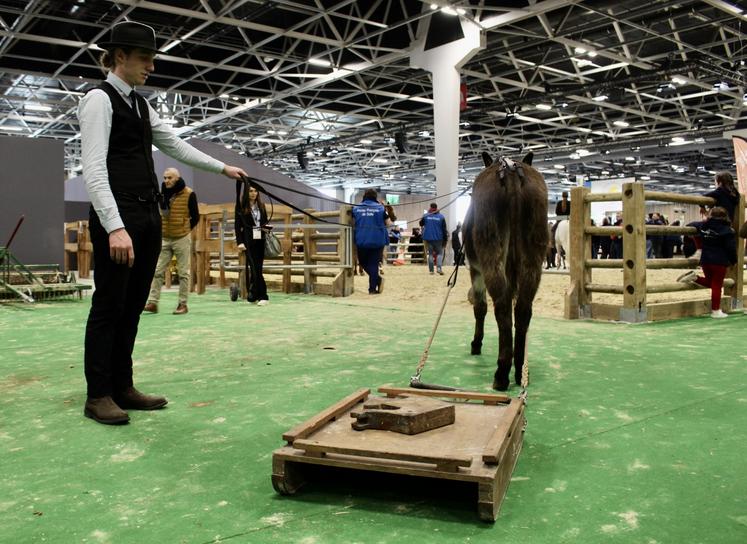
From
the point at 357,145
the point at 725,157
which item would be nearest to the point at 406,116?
the point at 357,145

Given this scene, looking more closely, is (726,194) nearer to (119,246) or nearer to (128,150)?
(128,150)

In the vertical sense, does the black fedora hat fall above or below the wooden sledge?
above

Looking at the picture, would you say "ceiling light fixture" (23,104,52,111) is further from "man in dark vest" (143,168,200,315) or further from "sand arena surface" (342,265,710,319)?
"man in dark vest" (143,168,200,315)

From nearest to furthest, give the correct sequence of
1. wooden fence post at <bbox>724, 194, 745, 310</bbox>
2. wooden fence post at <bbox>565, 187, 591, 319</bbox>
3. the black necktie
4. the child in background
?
the black necktie → wooden fence post at <bbox>565, 187, 591, 319</bbox> → the child in background → wooden fence post at <bbox>724, 194, 745, 310</bbox>

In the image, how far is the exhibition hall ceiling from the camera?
16.3 m

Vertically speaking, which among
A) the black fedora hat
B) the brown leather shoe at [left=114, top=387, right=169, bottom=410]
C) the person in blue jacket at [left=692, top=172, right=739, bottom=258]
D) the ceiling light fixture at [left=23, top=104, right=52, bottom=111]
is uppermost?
the ceiling light fixture at [left=23, top=104, right=52, bottom=111]

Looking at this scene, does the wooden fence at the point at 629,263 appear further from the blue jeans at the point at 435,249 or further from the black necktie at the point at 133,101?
the blue jeans at the point at 435,249

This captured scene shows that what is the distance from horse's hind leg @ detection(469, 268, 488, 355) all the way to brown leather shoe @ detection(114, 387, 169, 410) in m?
2.46

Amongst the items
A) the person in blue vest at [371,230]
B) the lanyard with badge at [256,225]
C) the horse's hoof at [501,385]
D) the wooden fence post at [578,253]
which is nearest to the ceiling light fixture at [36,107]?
the person in blue vest at [371,230]

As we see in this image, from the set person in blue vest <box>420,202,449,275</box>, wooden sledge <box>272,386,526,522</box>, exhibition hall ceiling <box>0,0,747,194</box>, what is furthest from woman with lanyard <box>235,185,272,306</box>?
exhibition hall ceiling <box>0,0,747,194</box>

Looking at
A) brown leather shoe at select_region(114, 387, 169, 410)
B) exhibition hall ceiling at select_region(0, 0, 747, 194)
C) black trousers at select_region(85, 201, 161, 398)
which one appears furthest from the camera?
exhibition hall ceiling at select_region(0, 0, 747, 194)

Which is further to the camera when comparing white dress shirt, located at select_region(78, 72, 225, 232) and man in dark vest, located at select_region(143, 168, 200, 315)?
man in dark vest, located at select_region(143, 168, 200, 315)

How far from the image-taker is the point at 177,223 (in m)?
8.11

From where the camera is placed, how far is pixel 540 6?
1485cm
